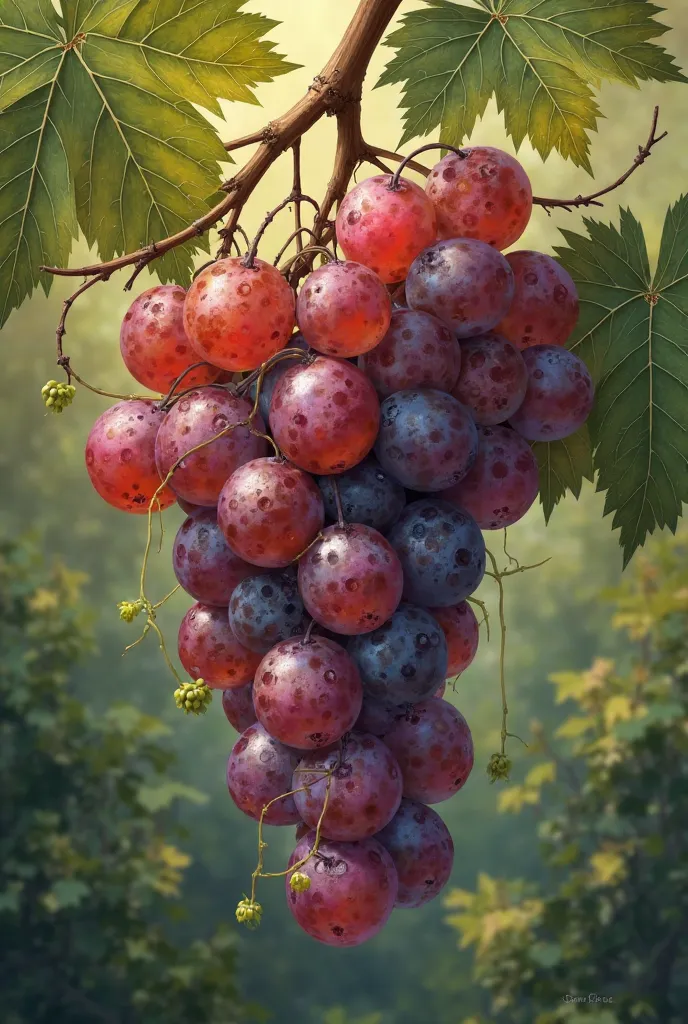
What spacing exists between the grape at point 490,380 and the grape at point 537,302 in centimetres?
4

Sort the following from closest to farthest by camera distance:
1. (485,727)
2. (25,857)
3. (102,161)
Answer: (102,161) < (25,857) < (485,727)

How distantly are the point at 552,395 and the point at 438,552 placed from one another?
0.35 ft

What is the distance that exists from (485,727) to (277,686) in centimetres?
160

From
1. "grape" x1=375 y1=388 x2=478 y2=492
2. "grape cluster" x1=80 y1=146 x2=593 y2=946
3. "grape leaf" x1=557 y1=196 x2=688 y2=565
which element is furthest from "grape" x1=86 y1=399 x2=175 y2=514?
"grape leaf" x1=557 y1=196 x2=688 y2=565

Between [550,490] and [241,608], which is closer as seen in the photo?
[241,608]

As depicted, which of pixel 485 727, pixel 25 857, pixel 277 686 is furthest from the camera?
pixel 485 727

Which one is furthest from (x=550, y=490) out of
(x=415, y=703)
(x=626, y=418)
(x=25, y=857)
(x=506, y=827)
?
(x=506, y=827)

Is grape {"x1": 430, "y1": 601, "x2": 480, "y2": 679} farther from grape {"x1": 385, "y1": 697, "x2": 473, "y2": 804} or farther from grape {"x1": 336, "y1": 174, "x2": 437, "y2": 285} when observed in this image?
grape {"x1": 336, "y1": 174, "x2": 437, "y2": 285}

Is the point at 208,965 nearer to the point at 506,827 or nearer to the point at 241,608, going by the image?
the point at 506,827

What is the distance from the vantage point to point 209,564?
43 cm

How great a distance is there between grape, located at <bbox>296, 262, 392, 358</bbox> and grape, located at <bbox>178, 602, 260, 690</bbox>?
125 millimetres

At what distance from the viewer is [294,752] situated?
43 centimetres

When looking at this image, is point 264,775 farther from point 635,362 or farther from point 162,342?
point 635,362

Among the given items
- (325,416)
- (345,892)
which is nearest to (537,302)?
(325,416)
